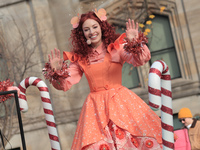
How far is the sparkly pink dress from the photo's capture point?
330 cm

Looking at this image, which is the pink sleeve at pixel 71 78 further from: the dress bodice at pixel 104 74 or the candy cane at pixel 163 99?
the candy cane at pixel 163 99

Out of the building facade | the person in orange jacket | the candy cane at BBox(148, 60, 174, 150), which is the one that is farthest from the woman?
the building facade

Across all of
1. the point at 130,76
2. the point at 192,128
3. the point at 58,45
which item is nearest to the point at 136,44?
the point at 192,128

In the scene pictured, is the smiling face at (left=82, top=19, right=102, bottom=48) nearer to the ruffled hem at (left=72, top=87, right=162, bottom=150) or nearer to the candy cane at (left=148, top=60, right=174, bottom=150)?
the ruffled hem at (left=72, top=87, right=162, bottom=150)

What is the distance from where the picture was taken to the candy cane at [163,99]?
3.00 meters

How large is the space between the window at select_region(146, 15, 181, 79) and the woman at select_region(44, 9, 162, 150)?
160 inches

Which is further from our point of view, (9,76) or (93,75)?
(9,76)

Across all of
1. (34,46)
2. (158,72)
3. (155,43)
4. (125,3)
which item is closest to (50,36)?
(34,46)

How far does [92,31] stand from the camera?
373 centimetres

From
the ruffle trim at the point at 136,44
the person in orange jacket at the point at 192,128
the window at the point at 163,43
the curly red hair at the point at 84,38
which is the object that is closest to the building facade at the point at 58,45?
the window at the point at 163,43

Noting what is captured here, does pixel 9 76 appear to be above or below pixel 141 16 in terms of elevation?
below

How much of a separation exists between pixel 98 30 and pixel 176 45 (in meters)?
4.22

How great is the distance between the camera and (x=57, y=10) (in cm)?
791

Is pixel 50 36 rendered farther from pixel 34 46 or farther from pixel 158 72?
pixel 158 72
